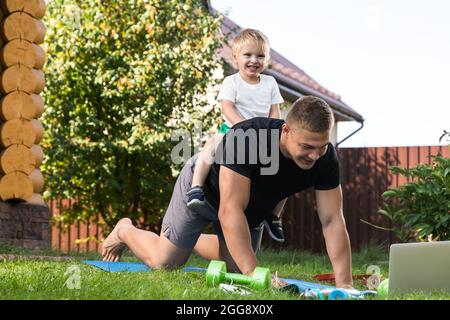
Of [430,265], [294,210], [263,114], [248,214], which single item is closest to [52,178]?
[294,210]

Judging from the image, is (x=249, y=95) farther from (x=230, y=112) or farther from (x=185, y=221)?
(x=185, y=221)

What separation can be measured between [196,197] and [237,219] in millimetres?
678

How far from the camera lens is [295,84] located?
14.8 meters

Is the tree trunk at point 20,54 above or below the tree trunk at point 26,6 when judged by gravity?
below

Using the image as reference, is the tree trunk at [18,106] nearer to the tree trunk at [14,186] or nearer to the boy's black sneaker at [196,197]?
the tree trunk at [14,186]

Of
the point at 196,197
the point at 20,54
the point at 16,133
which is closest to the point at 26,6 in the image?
the point at 20,54

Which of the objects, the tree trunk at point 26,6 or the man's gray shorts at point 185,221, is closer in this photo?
the man's gray shorts at point 185,221

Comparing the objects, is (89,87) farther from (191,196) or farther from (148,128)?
(191,196)

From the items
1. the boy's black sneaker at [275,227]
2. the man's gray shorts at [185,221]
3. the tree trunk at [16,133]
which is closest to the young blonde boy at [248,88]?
the man's gray shorts at [185,221]

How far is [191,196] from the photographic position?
14.8 ft

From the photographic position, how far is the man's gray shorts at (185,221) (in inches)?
185

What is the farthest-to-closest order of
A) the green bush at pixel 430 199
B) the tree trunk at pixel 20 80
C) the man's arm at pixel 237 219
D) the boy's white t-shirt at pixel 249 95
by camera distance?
the tree trunk at pixel 20 80, the green bush at pixel 430 199, the boy's white t-shirt at pixel 249 95, the man's arm at pixel 237 219

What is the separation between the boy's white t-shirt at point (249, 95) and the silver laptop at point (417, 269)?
75.2 inches
